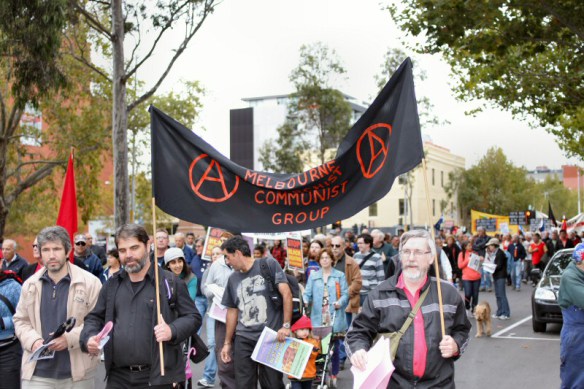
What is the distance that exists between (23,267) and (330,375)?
14.8 feet

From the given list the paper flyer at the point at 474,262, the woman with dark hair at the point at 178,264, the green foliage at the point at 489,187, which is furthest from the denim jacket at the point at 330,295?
the green foliage at the point at 489,187

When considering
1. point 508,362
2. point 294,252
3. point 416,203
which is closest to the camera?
point 508,362

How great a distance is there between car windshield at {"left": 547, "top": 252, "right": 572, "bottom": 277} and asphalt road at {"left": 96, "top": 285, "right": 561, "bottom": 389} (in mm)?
1215

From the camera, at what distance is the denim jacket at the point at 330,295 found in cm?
1041

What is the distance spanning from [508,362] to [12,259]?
7784 millimetres

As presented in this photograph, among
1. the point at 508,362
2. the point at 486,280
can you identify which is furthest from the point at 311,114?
the point at 508,362

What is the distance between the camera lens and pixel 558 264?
1580 centimetres

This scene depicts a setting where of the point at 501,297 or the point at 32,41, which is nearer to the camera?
the point at 32,41

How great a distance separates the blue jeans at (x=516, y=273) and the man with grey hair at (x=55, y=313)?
24376mm

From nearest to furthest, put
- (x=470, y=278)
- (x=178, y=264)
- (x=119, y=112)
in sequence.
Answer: (x=178, y=264)
(x=119, y=112)
(x=470, y=278)

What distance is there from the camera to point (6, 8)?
14.3 m

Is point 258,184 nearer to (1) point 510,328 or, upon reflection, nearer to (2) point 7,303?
(2) point 7,303

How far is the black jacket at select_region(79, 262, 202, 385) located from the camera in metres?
5.42

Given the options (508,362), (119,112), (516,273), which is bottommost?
(508,362)
